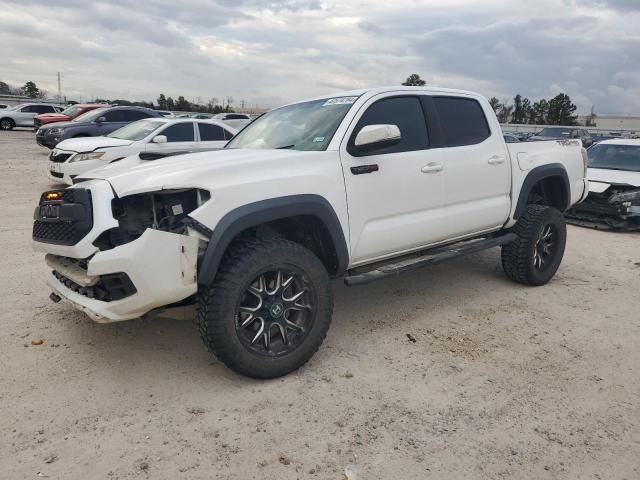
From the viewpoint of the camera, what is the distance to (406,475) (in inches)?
101

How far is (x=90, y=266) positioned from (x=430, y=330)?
2.69m

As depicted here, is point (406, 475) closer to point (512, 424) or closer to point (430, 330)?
point (512, 424)

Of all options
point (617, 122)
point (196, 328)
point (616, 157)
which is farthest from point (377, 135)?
point (617, 122)

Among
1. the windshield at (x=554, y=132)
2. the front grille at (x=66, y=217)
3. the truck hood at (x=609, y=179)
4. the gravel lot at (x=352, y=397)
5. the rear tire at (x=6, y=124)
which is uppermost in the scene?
the rear tire at (x=6, y=124)

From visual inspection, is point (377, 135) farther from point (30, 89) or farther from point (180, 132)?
point (30, 89)

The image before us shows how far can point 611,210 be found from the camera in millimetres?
8680

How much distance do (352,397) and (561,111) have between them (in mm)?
59754

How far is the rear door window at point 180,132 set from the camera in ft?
34.3

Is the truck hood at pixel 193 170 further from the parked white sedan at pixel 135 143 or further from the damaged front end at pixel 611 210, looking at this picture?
the damaged front end at pixel 611 210

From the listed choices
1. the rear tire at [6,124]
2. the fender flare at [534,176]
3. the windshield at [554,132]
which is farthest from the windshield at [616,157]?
the rear tire at [6,124]

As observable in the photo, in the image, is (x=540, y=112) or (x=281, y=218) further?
(x=540, y=112)

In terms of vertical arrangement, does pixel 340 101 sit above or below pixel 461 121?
above

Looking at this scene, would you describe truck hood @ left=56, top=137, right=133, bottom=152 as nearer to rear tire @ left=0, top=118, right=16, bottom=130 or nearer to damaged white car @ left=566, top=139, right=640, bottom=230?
damaged white car @ left=566, top=139, right=640, bottom=230

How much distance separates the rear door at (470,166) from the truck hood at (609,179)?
4934 millimetres
